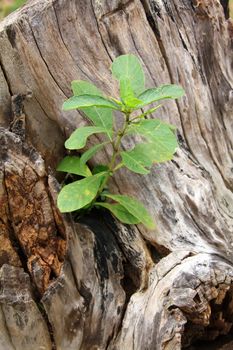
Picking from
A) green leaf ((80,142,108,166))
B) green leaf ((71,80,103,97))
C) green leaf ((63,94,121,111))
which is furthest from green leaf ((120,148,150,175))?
green leaf ((71,80,103,97))

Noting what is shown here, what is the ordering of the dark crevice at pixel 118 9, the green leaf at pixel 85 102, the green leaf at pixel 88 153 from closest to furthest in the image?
the green leaf at pixel 85 102 < the green leaf at pixel 88 153 < the dark crevice at pixel 118 9

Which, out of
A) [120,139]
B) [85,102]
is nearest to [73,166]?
[120,139]

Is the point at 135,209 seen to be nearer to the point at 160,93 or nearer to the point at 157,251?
the point at 157,251

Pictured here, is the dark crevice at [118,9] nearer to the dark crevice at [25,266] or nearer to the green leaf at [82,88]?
the green leaf at [82,88]

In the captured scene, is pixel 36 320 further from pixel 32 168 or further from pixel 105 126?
pixel 105 126

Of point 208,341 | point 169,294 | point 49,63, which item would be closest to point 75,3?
point 49,63

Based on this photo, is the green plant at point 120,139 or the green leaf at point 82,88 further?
the green leaf at point 82,88

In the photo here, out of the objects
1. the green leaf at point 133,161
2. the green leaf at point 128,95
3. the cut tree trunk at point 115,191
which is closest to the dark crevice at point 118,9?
the cut tree trunk at point 115,191
